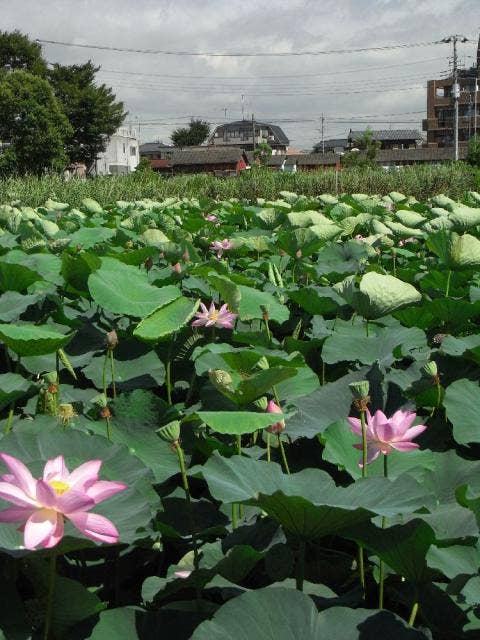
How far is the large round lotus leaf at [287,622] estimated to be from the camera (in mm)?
634

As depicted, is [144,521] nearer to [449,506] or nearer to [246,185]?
[449,506]

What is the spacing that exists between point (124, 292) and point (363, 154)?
1787 inches

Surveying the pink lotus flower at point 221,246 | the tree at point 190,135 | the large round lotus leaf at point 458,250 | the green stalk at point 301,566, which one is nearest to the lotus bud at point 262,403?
the green stalk at point 301,566

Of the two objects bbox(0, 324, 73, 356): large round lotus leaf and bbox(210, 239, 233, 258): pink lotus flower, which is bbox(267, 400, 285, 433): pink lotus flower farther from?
bbox(210, 239, 233, 258): pink lotus flower

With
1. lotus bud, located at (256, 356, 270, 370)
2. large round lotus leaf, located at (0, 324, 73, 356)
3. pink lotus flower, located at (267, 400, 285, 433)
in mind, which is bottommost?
pink lotus flower, located at (267, 400, 285, 433)

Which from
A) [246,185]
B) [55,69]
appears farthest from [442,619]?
[55,69]

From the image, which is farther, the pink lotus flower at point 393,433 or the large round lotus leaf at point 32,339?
the large round lotus leaf at point 32,339

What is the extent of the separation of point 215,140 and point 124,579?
9341 cm

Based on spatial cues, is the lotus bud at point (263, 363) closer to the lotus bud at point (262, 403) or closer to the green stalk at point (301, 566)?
the lotus bud at point (262, 403)

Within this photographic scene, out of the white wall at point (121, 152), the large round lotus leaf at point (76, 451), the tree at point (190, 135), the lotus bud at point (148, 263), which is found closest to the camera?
the large round lotus leaf at point (76, 451)

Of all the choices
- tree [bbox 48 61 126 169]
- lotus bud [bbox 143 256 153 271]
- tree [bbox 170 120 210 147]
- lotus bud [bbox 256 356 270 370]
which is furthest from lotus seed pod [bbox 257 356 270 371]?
tree [bbox 170 120 210 147]

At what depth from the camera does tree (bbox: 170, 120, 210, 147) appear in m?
78.6

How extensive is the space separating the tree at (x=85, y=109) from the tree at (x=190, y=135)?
36.9m

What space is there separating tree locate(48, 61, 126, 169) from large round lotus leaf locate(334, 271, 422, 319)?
128 feet
